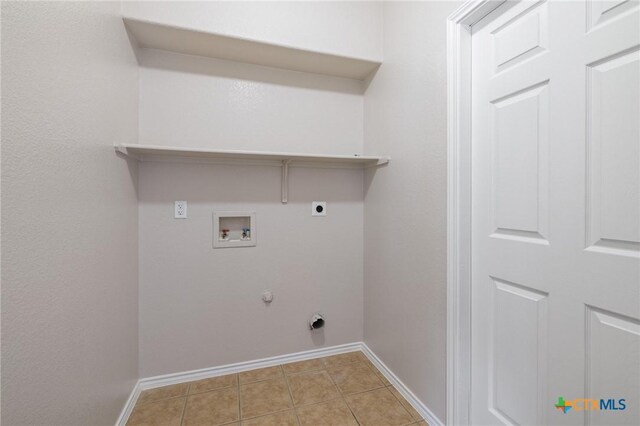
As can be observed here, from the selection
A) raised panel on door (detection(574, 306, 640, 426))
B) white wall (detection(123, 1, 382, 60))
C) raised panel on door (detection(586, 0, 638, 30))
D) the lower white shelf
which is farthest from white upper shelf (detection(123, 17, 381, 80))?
raised panel on door (detection(574, 306, 640, 426))

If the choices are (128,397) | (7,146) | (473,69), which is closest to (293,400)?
(128,397)

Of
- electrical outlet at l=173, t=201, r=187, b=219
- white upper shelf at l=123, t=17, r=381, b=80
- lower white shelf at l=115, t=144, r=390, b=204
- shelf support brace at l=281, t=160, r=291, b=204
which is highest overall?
white upper shelf at l=123, t=17, r=381, b=80

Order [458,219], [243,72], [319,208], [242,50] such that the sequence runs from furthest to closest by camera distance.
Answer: [319,208] < [243,72] < [242,50] < [458,219]

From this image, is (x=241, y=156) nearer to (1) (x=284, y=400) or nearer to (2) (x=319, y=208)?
(2) (x=319, y=208)

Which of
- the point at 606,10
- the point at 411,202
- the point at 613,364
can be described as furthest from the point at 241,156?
the point at 613,364

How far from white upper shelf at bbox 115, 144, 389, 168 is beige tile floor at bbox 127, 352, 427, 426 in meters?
1.47

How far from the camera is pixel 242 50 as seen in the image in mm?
1738

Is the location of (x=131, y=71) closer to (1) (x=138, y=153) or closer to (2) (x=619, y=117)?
(1) (x=138, y=153)

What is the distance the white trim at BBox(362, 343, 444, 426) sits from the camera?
143cm

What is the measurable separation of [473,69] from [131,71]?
1866 mm

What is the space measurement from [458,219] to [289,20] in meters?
1.62

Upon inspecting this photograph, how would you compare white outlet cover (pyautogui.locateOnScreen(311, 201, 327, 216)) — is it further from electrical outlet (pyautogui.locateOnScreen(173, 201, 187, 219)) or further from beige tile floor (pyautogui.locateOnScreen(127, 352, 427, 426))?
beige tile floor (pyautogui.locateOnScreen(127, 352, 427, 426))

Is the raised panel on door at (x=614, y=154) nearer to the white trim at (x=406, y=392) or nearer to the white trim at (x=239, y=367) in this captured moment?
the white trim at (x=406, y=392)

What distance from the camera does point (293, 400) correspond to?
161 centimetres
